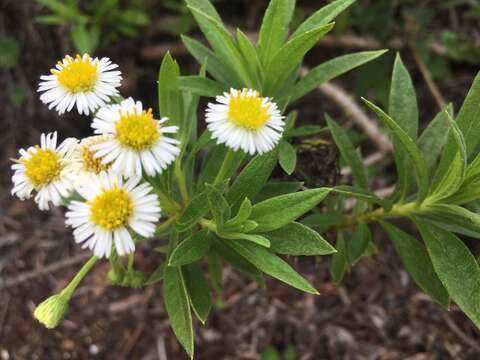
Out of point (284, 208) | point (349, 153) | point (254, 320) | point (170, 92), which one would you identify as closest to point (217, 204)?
point (284, 208)

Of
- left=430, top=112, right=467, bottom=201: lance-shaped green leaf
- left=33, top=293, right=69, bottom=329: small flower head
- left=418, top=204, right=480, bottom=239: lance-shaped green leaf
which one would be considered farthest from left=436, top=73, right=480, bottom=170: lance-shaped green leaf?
left=33, top=293, right=69, bottom=329: small flower head

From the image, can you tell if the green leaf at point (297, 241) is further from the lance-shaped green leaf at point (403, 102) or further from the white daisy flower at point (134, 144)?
the lance-shaped green leaf at point (403, 102)

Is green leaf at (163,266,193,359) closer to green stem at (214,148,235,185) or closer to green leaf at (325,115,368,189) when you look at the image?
green stem at (214,148,235,185)

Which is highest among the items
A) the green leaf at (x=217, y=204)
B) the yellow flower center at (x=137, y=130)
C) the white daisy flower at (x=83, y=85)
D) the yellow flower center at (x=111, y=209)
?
the white daisy flower at (x=83, y=85)

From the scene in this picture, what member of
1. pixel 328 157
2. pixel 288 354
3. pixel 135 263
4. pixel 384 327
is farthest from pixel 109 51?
pixel 384 327

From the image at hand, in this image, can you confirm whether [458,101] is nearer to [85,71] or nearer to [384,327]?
[384,327]

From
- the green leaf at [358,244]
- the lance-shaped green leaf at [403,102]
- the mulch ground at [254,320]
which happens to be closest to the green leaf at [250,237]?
the green leaf at [358,244]
